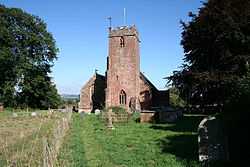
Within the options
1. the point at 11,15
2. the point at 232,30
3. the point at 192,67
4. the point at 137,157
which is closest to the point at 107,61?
the point at 11,15

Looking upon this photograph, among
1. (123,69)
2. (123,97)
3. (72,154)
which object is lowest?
(72,154)

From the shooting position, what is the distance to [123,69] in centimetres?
5109

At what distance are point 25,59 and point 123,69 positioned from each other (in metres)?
15.4

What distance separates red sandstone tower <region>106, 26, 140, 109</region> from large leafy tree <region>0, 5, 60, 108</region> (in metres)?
11.0

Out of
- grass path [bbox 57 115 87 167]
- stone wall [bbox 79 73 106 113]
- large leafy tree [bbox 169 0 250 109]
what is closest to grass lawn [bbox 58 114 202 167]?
grass path [bbox 57 115 87 167]

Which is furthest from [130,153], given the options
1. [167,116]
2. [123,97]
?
[123,97]

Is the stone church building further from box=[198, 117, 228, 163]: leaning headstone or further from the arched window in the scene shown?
box=[198, 117, 228, 163]: leaning headstone

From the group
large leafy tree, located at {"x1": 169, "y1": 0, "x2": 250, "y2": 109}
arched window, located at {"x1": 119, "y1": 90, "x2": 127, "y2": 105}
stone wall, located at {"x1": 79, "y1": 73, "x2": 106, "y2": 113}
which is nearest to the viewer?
large leafy tree, located at {"x1": 169, "y1": 0, "x2": 250, "y2": 109}

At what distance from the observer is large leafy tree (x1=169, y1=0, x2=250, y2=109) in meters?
20.3

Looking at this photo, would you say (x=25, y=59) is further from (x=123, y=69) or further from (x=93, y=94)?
(x=123, y=69)

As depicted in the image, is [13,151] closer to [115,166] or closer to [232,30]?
[115,166]

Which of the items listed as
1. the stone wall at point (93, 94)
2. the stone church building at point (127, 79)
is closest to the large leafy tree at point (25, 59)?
the stone wall at point (93, 94)

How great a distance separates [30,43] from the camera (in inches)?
2170

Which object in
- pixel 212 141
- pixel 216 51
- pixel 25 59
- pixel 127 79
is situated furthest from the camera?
pixel 25 59
